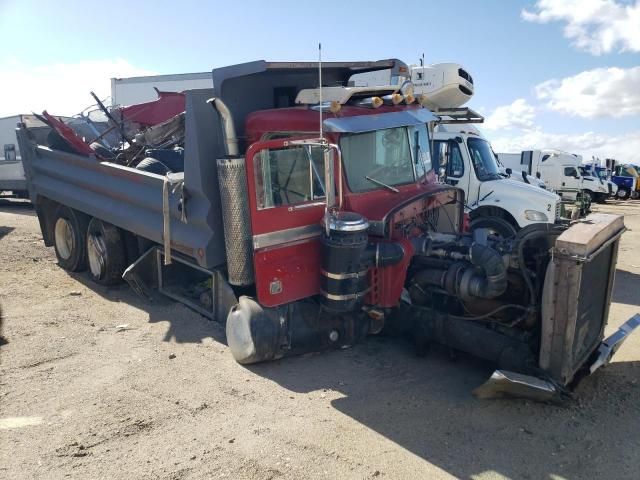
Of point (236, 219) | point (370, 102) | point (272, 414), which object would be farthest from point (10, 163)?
point (272, 414)

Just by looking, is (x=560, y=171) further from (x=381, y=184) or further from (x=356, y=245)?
(x=356, y=245)

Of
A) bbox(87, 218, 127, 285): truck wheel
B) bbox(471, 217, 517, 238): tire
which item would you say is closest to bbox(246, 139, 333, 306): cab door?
bbox(87, 218, 127, 285): truck wheel

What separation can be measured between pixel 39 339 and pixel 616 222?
514cm

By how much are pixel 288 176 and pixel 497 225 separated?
5638 mm

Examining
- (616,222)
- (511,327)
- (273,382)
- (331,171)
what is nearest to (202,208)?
(331,171)

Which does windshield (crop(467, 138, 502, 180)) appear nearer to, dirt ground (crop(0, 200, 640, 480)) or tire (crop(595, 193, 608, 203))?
dirt ground (crop(0, 200, 640, 480))

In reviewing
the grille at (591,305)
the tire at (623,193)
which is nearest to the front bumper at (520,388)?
the grille at (591,305)

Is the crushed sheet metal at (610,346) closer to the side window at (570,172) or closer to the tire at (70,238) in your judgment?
the tire at (70,238)

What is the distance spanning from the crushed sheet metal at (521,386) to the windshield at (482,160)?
603cm

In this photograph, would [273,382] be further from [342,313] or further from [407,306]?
[407,306]

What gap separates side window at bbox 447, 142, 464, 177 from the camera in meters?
9.19

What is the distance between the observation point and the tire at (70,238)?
6.91 m

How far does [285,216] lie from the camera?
4172mm

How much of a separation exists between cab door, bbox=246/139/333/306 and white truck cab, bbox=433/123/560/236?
476 centimetres
